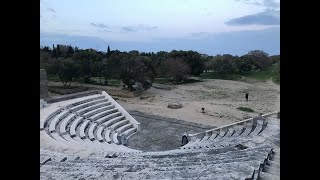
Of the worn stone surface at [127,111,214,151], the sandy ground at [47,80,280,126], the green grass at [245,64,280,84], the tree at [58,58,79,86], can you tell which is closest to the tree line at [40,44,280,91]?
the tree at [58,58,79,86]

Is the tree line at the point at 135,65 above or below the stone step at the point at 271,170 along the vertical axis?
above

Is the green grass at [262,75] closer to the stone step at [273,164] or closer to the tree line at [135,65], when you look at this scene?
the tree line at [135,65]

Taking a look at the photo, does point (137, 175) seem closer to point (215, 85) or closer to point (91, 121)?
point (91, 121)

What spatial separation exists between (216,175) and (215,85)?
40066mm

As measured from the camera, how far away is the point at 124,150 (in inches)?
618

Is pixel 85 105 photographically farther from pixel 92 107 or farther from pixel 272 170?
pixel 272 170

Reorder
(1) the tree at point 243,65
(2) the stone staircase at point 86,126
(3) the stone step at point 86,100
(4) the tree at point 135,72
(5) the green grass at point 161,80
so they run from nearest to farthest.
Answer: (2) the stone staircase at point 86,126, (3) the stone step at point 86,100, (4) the tree at point 135,72, (5) the green grass at point 161,80, (1) the tree at point 243,65

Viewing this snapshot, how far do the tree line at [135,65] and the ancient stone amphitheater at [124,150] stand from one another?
1328 centimetres

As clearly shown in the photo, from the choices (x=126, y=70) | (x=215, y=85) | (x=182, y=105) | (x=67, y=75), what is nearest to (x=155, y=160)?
(x=182, y=105)

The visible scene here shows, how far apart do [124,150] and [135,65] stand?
74.6 feet

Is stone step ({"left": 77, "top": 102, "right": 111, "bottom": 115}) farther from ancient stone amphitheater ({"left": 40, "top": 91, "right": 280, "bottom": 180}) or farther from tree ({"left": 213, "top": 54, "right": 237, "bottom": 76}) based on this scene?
tree ({"left": 213, "top": 54, "right": 237, "bottom": 76})

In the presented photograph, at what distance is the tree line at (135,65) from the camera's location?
126ft

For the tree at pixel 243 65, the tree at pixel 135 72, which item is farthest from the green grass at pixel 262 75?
the tree at pixel 135 72
